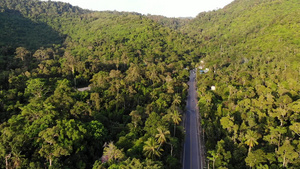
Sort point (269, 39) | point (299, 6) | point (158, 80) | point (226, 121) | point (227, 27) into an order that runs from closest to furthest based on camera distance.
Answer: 1. point (226, 121)
2. point (158, 80)
3. point (269, 39)
4. point (299, 6)
5. point (227, 27)

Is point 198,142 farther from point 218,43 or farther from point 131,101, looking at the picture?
point 218,43

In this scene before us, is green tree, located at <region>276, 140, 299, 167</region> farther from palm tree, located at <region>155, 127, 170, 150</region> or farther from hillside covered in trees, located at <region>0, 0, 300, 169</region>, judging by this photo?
palm tree, located at <region>155, 127, 170, 150</region>

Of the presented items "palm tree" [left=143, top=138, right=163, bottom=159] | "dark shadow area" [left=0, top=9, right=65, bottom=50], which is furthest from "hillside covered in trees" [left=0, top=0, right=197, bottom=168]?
"dark shadow area" [left=0, top=9, right=65, bottom=50]

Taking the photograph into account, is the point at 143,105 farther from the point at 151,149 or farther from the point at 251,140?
the point at 251,140

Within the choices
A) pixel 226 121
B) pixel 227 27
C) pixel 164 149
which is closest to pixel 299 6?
pixel 227 27

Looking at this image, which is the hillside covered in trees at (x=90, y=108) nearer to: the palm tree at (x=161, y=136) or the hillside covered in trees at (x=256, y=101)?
the palm tree at (x=161, y=136)

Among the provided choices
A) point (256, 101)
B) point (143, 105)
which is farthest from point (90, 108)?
point (256, 101)

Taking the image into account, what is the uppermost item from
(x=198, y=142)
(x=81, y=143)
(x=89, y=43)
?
(x=89, y=43)


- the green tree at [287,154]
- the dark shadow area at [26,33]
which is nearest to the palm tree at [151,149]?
the green tree at [287,154]
